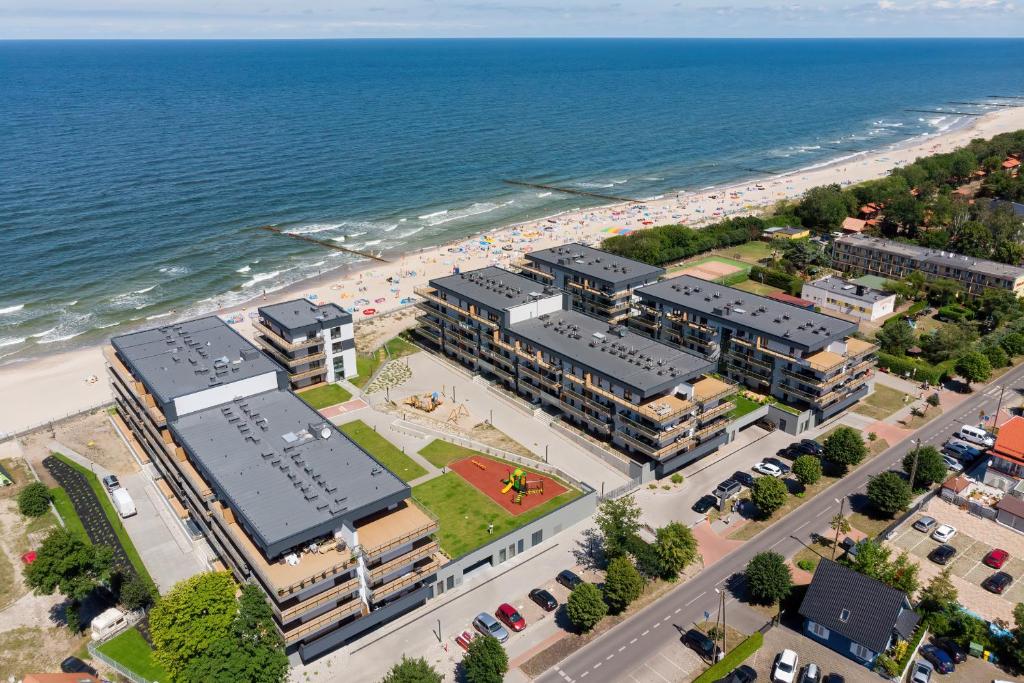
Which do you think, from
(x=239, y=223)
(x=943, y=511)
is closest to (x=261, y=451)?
(x=943, y=511)

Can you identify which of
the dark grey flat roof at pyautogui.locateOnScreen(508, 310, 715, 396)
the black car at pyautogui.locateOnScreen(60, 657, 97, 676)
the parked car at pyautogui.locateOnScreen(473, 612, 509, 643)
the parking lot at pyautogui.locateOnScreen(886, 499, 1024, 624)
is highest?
the dark grey flat roof at pyautogui.locateOnScreen(508, 310, 715, 396)

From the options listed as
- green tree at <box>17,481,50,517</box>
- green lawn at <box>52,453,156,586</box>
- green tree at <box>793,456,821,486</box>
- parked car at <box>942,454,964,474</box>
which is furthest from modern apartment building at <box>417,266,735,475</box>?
green tree at <box>17,481,50,517</box>

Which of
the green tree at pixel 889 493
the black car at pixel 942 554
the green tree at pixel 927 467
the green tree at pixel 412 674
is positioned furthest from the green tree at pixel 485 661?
the green tree at pixel 927 467

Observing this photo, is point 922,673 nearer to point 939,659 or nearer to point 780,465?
point 939,659

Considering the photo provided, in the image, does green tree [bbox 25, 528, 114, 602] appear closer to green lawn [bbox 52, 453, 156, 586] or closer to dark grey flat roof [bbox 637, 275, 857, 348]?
green lawn [bbox 52, 453, 156, 586]

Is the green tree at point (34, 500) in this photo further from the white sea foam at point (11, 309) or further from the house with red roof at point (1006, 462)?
the house with red roof at point (1006, 462)

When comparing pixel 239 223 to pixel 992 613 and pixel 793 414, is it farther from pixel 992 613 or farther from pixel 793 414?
pixel 992 613
